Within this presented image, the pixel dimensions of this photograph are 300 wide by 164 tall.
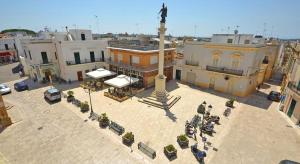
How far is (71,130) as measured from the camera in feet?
45.4

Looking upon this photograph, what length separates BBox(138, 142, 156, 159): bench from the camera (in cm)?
1076

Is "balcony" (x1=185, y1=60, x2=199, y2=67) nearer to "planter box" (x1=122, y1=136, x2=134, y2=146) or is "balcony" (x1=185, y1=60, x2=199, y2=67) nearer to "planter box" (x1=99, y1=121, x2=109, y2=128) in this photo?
"planter box" (x1=99, y1=121, x2=109, y2=128)

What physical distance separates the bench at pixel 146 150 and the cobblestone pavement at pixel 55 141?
2.07 ft

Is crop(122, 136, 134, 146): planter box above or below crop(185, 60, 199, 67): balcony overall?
below

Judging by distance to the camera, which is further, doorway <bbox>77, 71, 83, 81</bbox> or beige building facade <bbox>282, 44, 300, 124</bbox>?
doorway <bbox>77, 71, 83, 81</bbox>

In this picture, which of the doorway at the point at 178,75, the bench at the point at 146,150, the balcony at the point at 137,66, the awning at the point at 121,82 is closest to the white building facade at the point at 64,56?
the balcony at the point at 137,66

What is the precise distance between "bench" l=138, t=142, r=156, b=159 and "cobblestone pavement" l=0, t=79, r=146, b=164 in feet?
2.07

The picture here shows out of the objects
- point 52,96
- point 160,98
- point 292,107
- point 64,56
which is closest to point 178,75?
point 160,98

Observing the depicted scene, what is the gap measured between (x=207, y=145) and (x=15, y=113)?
19.9 meters

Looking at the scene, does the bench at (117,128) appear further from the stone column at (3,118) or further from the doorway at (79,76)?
the doorway at (79,76)

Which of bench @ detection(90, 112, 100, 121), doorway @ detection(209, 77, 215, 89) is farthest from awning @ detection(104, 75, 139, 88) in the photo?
doorway @ detection(209, 77, 215, 89)

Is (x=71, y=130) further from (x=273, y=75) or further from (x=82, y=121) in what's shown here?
(x=273, y=75)

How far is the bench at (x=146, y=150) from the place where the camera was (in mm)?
10763

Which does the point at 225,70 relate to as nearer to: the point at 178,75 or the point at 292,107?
the point at 292,107
